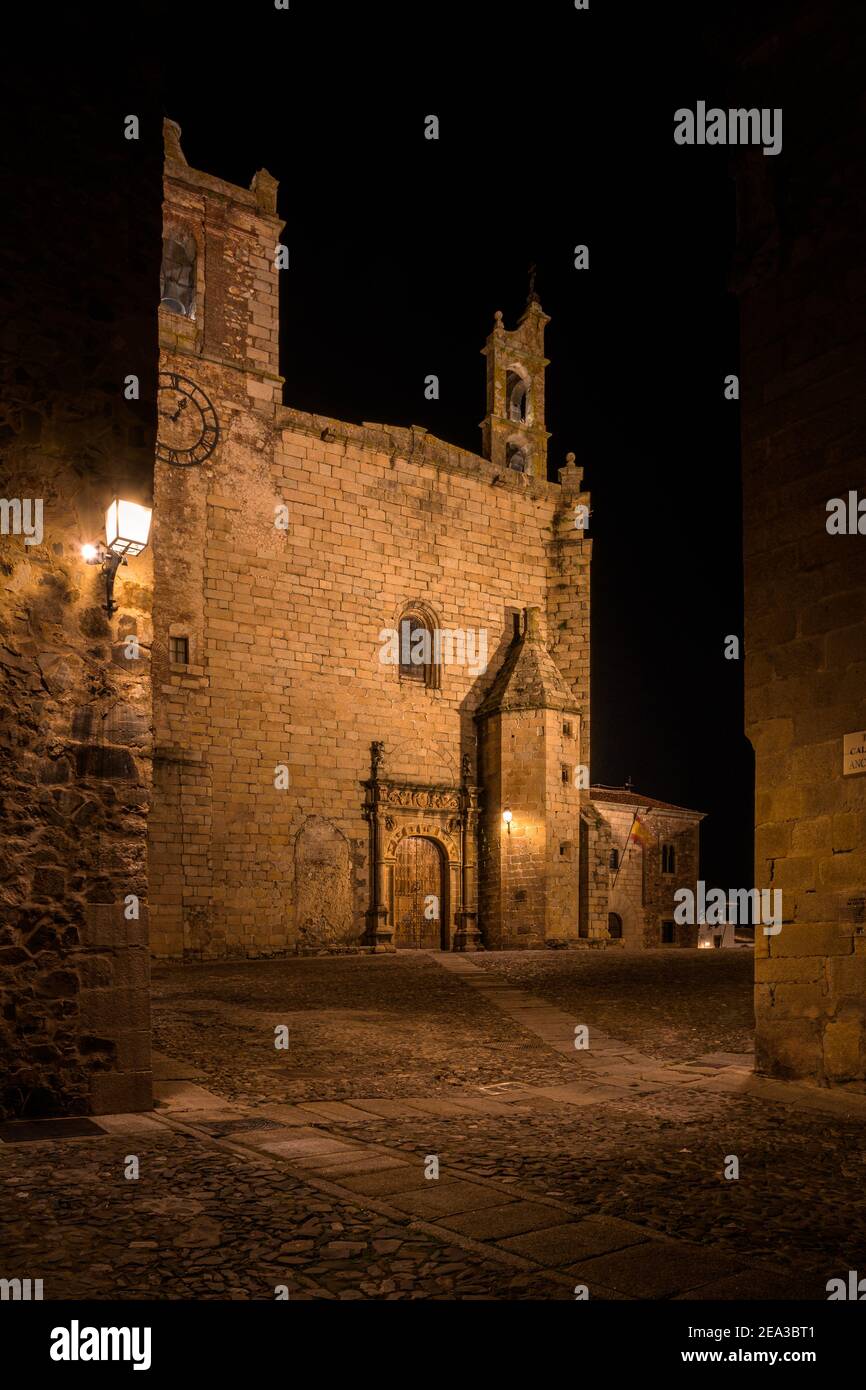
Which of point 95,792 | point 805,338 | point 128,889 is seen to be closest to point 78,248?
point 95,792

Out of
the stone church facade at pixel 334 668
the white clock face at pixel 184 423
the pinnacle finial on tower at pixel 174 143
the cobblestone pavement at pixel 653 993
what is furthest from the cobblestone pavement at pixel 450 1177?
the pinnacle finial on tower at pixel 174 143

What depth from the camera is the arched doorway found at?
2208cm

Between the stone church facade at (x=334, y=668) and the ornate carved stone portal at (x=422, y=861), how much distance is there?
5 cm

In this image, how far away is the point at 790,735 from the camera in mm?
7176

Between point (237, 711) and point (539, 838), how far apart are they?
6569 millimetres

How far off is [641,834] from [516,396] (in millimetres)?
16477

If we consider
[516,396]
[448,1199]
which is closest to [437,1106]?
[448,1199]

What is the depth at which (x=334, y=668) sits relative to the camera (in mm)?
21312

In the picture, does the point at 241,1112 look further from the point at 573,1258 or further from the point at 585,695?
the point at 585,695

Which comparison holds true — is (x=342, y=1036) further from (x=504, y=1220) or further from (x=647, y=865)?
(x=647, y=865)

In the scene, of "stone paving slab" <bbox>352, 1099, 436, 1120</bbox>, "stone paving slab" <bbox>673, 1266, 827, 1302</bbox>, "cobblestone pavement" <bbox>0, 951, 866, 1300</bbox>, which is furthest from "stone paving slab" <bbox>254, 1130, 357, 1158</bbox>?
"stone paving slab" <bbox>673, 1266, 827, 1302</bbox>

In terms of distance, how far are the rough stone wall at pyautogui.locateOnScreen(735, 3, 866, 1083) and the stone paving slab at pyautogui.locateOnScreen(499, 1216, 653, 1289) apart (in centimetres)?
354

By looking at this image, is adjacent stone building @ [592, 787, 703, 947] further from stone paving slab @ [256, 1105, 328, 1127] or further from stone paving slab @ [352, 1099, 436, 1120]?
stone paving slab @ [256, 1105, 328, 1127]

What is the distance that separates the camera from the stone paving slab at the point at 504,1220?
11.4 ft
